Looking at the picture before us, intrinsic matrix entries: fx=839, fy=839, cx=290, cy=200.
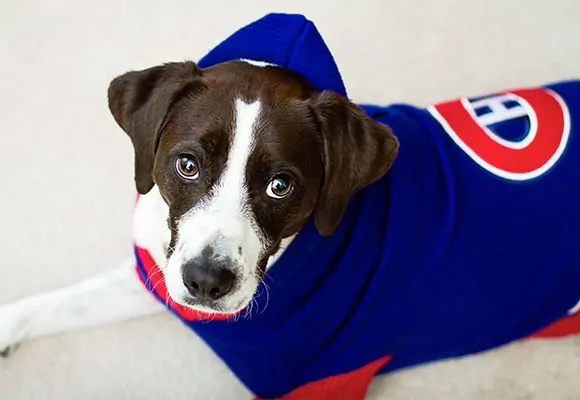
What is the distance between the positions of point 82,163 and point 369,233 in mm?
1286

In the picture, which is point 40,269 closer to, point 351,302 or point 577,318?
point 351,302

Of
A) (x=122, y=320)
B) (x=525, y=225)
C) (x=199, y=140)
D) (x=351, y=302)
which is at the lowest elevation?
(x=122, y=320)

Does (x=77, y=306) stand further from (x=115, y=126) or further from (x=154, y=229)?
(x=115, y=126)

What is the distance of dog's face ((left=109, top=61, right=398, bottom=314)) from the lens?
6.24ft

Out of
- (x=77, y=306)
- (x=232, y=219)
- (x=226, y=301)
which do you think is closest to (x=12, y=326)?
(x=77, y=306)

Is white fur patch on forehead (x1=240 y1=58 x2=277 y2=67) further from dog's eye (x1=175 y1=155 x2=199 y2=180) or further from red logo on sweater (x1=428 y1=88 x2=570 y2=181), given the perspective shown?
red logo on sweater (x1=428 y1=88 x2=570 y2=181)

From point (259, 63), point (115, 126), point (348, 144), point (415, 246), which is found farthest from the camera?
point (115, 126)

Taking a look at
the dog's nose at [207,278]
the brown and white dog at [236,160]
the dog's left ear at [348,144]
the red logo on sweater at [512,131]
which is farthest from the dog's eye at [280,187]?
the red logo on sweater at [512,131]

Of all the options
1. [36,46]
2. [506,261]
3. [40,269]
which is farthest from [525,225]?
[36,46]

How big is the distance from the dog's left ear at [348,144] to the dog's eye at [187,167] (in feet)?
1.02

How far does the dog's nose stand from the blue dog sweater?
0.29 m

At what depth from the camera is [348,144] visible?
2.00 m

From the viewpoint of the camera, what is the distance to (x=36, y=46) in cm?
328

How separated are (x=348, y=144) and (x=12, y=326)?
130 centimetres
